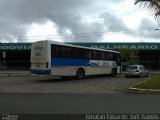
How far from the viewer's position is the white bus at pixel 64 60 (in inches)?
1148

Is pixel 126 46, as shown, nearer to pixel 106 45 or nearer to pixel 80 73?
pixel 106 45

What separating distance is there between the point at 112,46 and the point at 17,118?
53.1 m

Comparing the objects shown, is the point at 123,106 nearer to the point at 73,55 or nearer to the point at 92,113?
the point at 92,113

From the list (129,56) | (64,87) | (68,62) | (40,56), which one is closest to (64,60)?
(68,62)

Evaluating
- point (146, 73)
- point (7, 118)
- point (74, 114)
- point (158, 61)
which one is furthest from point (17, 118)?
point (158, 61)

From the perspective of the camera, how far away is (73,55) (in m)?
32.3

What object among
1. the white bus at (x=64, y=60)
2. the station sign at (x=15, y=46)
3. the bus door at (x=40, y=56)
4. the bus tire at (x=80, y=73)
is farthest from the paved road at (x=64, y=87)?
the station sign at (x=15, y=46)

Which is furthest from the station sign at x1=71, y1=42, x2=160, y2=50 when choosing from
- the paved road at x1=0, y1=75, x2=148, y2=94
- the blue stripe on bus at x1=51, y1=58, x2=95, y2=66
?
the paved road at x1=0, y1=75, x2=148, y2=94

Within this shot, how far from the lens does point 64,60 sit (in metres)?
30.6

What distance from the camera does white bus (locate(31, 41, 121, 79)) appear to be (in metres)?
29.2

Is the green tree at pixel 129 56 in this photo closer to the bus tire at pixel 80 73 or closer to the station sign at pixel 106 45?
the station sign at pixel 106 45

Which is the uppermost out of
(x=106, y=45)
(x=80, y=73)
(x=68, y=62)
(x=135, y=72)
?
(x=106, y=45)

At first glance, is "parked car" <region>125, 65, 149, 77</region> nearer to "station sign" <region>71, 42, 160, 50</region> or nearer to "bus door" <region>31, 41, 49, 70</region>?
"bus door" <region>31, 41, 49, 70</region>

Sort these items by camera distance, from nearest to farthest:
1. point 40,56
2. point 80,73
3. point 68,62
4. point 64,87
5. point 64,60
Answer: point 64,87 → point 40,56 → point 64,60 → point 68,62 → point 80,73
